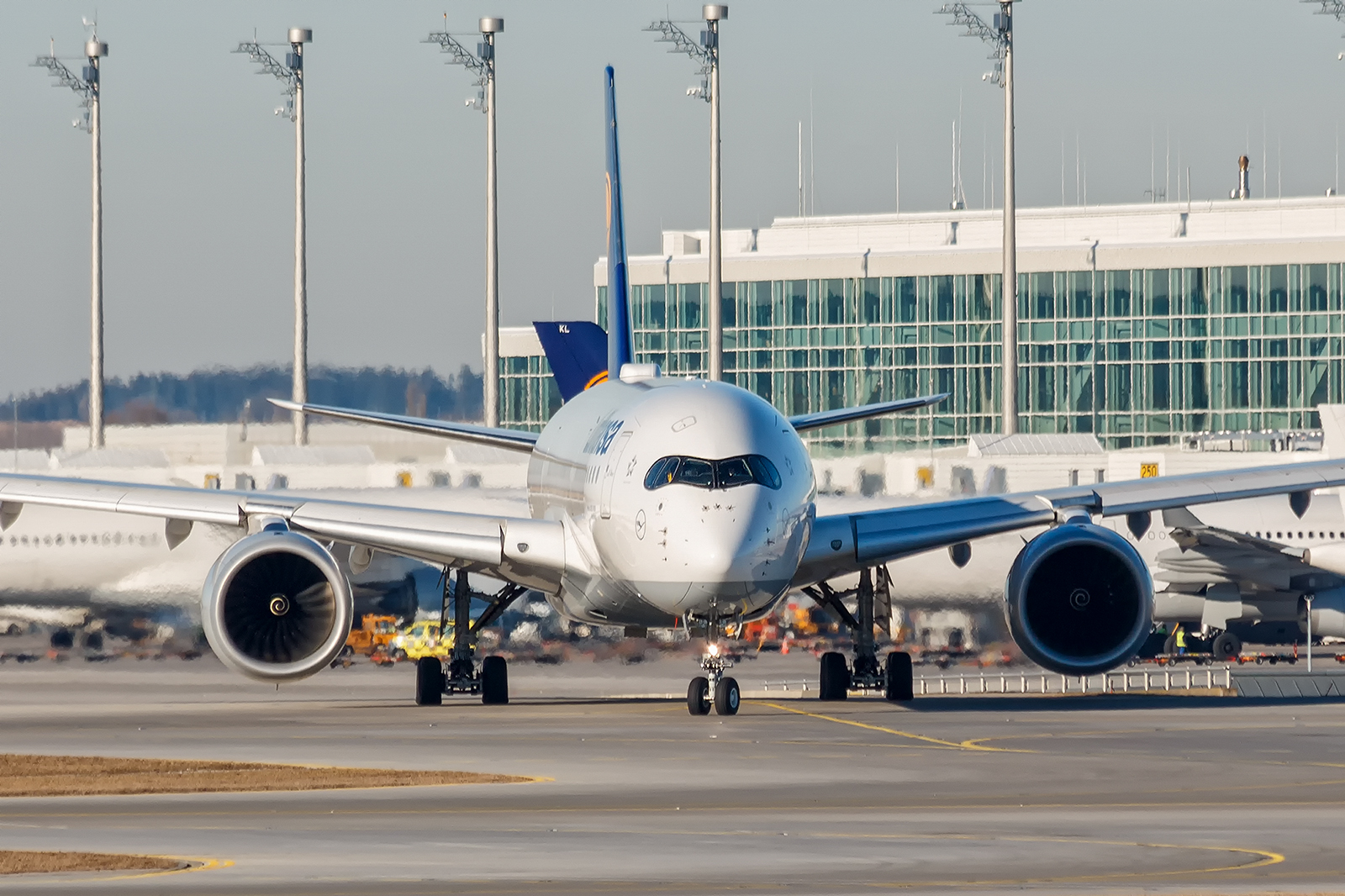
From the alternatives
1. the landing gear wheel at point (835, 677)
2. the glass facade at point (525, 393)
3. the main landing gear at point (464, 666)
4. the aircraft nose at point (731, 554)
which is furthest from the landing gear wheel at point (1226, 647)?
the glass facade at point (525, 393)

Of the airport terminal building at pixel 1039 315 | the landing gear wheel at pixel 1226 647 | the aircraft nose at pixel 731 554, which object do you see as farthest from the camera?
the airport terminal building at pixel 1039 315

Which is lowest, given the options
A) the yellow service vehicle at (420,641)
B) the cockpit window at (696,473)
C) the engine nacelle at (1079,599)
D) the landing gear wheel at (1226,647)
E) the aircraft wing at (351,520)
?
the landing gear wheel at (1226,647)

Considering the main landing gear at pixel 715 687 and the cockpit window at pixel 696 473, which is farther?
the main landing gear at pixel 715 687

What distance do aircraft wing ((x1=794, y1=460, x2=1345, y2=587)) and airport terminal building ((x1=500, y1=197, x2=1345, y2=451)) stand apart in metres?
69.5

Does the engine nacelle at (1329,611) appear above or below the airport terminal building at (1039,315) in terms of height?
below

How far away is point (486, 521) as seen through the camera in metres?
33.5

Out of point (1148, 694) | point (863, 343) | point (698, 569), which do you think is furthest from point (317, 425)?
point (698, 569)

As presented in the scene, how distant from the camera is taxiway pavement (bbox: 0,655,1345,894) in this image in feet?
50.7

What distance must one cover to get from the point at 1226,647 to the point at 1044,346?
59045 millimetres

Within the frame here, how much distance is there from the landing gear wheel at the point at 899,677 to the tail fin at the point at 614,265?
22.7 ft

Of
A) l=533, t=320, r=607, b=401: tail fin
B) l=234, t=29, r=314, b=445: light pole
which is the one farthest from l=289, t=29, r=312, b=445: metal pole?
l=533, t=320, r=607, b=401: tail fin

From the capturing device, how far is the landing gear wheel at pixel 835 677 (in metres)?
35.5

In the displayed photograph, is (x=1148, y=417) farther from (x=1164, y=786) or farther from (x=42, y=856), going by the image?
(x=42, y=856)

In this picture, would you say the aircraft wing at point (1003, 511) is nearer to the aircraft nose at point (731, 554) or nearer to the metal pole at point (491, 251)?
the aircraft nose at point (731, 554)
